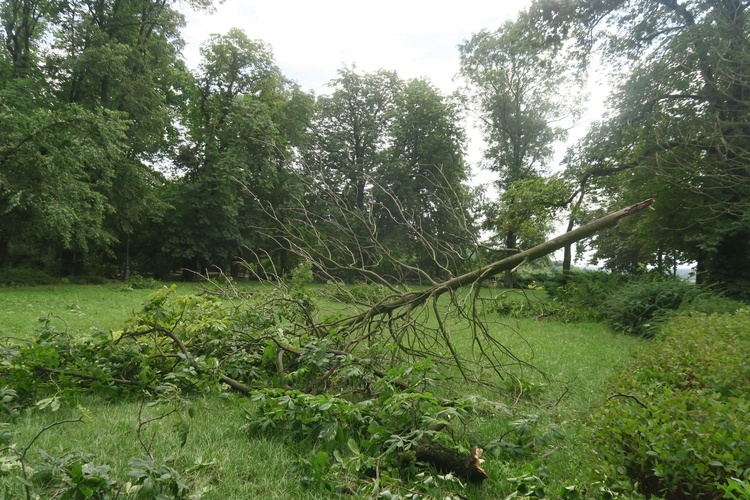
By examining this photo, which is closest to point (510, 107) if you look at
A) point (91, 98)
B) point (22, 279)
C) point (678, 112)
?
point (678, 112)

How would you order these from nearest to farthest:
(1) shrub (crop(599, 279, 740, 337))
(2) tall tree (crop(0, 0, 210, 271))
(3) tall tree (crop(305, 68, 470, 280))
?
(1) shrub (crop(599, 279, 740, 337)) < (2) tall tree (crop(0, 0, 210, 271)) < (3) tall tree (crop(305, 68, 470, 280))

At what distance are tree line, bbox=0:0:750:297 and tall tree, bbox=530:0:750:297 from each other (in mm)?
61

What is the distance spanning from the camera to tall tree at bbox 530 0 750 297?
29.9 feet

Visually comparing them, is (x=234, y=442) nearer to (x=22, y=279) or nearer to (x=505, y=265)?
(x=505, y=265)

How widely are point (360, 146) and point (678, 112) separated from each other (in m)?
18.5

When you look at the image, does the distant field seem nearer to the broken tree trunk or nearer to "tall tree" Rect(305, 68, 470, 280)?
the broken tree trunk

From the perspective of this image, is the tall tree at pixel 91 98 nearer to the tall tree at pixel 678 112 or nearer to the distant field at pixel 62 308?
the distant field at pixel 62 308

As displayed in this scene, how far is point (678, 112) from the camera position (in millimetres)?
10891

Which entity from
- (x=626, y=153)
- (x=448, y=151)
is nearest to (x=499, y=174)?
(x=448, y=151)

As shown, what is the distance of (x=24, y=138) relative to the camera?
11430mm

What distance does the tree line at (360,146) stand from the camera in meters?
8.30

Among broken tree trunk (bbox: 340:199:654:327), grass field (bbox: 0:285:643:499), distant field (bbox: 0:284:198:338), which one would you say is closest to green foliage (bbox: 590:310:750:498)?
grass field (bbox: 0:285:643:499)

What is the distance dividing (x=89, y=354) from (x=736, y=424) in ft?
14.6

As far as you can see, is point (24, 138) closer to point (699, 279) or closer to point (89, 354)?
point (89, 354)
